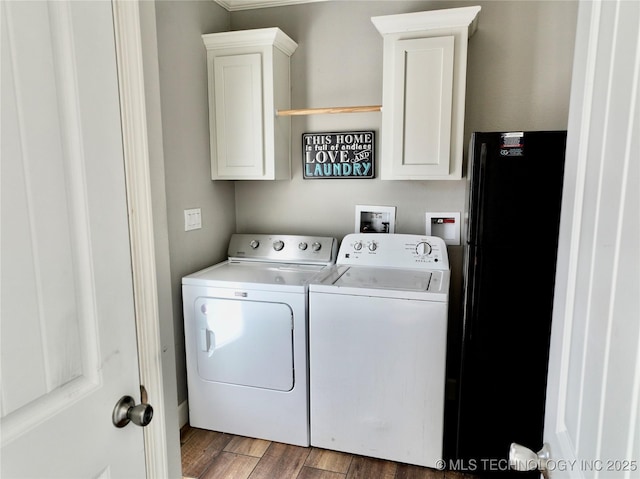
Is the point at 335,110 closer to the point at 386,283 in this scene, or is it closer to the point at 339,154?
the point at 339,154

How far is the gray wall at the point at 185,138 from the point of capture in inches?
86.3

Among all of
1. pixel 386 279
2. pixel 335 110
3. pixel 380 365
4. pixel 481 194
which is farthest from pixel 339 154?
pixel 380 365

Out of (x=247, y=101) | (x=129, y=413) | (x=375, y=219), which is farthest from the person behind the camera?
→ (x=375, y=219)

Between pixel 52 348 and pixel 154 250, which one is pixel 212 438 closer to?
pixel 154 250

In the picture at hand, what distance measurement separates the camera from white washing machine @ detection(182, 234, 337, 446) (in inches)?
82.9

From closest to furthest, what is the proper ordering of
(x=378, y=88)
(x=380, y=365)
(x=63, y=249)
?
(x=63, y=249) → (x=380, y=365) → (x=378, y=88)

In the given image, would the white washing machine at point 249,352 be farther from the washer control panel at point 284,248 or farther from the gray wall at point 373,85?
the gray wall at point 373,85

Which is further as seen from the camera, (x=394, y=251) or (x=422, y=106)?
(x=394, y=251)

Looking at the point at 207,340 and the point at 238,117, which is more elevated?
the point at 238,117

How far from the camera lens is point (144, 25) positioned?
3.39 feet

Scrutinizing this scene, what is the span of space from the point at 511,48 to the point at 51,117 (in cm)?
242

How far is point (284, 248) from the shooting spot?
8.61ft

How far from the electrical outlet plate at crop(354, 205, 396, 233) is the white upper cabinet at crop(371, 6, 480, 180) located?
1.17 feet

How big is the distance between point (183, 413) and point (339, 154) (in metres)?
1.83
